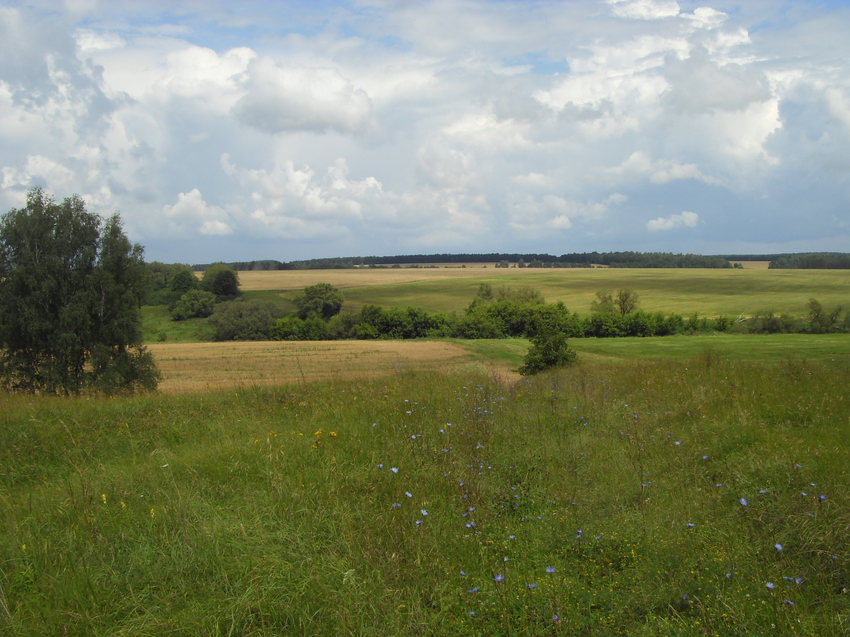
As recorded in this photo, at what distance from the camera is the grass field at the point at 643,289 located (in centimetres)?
7231

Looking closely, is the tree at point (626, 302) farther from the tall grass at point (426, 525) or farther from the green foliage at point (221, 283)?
the tall grass at point (426, 525)

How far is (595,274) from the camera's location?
119625 mm

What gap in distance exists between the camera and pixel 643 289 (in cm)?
9325

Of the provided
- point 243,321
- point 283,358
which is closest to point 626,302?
point 283,358

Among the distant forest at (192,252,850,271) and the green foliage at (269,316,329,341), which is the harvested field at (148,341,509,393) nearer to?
the green foliage at (269,316,329,341)

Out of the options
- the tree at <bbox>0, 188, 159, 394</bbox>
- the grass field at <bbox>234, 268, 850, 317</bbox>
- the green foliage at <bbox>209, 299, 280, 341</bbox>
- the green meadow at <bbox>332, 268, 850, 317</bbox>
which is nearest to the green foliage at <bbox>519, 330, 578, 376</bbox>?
the tree at <bbox>0, 188, 159, 394</bbox>

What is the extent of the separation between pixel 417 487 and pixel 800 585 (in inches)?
108

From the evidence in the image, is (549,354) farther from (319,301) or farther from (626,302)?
(319,301)

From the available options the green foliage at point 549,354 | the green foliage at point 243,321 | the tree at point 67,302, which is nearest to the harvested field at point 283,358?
the tree at point 67,302

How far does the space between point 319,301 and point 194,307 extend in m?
22.6

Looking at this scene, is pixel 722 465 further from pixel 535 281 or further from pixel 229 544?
pixel 535 281

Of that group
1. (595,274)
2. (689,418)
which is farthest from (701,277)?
(689,418)

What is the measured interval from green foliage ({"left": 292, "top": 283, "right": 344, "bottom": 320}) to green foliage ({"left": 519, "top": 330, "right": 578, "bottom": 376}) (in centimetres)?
6119

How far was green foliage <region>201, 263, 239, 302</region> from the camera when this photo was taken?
9112 cm
